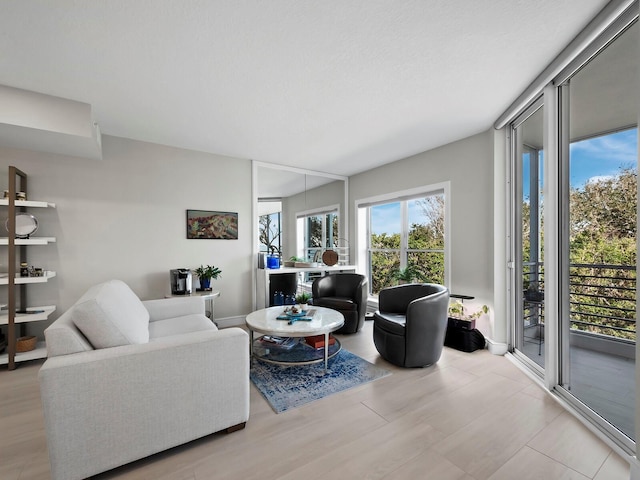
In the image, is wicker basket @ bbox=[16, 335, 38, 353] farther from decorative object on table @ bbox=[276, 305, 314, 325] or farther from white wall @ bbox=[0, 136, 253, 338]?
decorative object on table @ bbox=[276, 305, 314, 325]

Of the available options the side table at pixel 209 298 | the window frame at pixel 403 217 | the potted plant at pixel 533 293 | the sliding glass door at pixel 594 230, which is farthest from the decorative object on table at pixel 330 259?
the sliding glass door at pixel 594 230

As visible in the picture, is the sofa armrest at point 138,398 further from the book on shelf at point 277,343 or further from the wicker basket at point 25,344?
the wicker basket at point 25,344

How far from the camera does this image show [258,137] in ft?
12.0

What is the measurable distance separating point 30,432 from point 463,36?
3832mm

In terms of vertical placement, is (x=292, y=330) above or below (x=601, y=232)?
below

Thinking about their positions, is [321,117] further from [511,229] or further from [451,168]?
[511,229]

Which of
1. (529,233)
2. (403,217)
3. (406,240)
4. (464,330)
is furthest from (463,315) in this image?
(403,217)

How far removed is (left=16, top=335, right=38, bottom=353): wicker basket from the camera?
292 cm

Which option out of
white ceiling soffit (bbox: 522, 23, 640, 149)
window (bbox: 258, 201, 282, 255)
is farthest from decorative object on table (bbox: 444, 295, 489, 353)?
window (bbox: 258, 201, 282, 255)

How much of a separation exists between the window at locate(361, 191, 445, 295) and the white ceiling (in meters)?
1.36

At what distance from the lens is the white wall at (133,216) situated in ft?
10.8

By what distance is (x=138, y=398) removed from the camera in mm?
1584

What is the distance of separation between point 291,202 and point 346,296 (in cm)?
295

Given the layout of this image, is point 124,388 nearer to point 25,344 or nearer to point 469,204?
point 25,344
